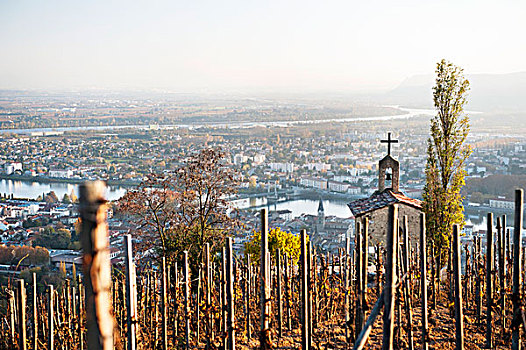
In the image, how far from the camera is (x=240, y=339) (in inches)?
238

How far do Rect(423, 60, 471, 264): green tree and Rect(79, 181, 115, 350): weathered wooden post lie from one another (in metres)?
7.36

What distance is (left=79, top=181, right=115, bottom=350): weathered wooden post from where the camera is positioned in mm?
1299

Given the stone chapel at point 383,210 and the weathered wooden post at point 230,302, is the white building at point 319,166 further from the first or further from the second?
the weathered wooden post at point 230,302

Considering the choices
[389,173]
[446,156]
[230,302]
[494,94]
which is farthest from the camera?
[494,94]

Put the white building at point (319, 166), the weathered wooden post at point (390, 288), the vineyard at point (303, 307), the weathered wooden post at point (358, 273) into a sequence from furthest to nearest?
the white building at point (319, 166), the weathered wooden post at point (358, 273), the weathered wooden post at point (390, 288), the vineyard at point (303, 307)

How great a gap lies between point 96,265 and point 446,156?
7.54 m

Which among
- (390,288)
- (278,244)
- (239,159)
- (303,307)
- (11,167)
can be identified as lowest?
(239,159)

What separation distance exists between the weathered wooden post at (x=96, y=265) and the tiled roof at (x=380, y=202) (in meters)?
8.28

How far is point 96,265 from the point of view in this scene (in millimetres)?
1348

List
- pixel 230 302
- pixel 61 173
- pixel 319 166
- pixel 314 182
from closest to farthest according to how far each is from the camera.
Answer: pixel 230 302, pixel 61 173, pixel 314 182, pixel 319 166

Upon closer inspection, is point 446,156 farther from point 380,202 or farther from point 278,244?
point 278,244

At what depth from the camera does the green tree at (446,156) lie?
8195mm

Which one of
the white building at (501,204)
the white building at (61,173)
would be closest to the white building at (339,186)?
the white building at (501,204)

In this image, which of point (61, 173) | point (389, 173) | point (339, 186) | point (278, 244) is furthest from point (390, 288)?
point (339, 186)
